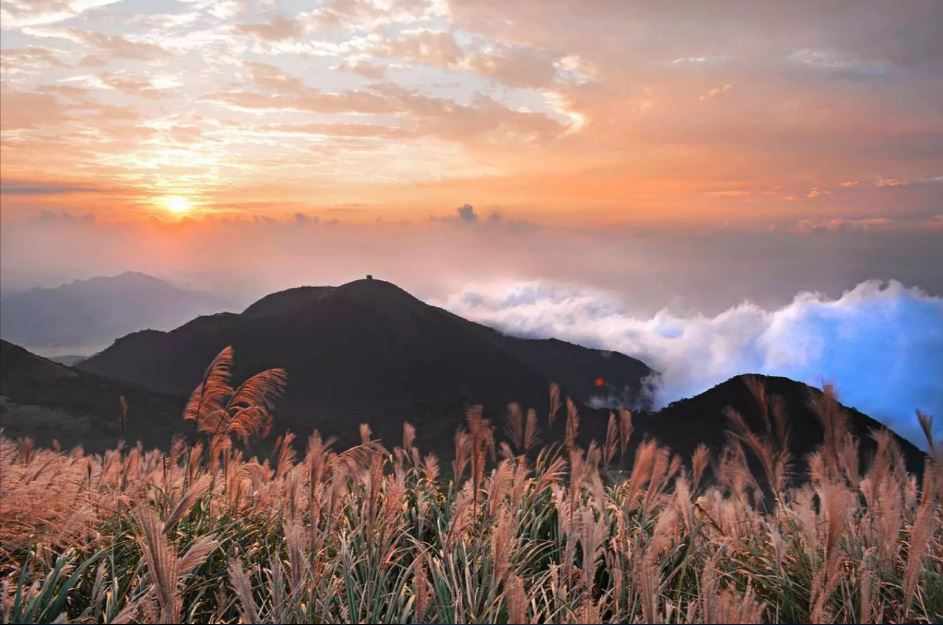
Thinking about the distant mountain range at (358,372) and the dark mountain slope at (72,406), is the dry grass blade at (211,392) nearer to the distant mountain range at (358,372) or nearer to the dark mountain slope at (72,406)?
the dark mountain slope at (72,406)

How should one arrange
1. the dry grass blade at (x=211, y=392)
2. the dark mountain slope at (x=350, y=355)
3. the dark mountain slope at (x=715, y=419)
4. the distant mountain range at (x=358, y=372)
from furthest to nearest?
the dark mountain slope at (x=350, y=355)
the distant mountain range at (x=358, y=372)
the dark mountain slope at (x=715, y=419)
the dry grass blade at (x=211, y=392)

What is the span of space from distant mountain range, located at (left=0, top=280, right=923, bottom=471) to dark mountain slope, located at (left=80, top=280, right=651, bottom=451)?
0.18 metres

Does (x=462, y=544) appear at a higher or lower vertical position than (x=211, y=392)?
lower

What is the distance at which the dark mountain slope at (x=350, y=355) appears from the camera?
99.8m

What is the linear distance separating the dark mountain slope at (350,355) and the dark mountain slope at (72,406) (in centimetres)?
3094

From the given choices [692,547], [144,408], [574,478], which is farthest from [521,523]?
[144,408]

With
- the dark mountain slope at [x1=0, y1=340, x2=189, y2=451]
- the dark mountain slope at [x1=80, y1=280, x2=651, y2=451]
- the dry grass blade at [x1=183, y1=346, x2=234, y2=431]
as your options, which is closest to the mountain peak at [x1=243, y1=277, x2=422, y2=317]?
the dark mountain slope at [x1=80, y1=280, x2=651, y2=451]

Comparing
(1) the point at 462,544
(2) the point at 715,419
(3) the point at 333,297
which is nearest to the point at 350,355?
(3) the point at 333,297

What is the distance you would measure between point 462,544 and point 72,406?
53316 mm

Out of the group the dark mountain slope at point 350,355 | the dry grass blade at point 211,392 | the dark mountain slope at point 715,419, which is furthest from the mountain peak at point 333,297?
the dry grass blade at point 211,392

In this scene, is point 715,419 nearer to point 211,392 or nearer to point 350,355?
point 350,355

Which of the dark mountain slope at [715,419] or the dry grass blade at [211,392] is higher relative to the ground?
the dry grass blade at [211,392]

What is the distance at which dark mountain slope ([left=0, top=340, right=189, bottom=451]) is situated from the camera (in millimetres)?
44656

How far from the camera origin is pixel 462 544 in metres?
6.00
